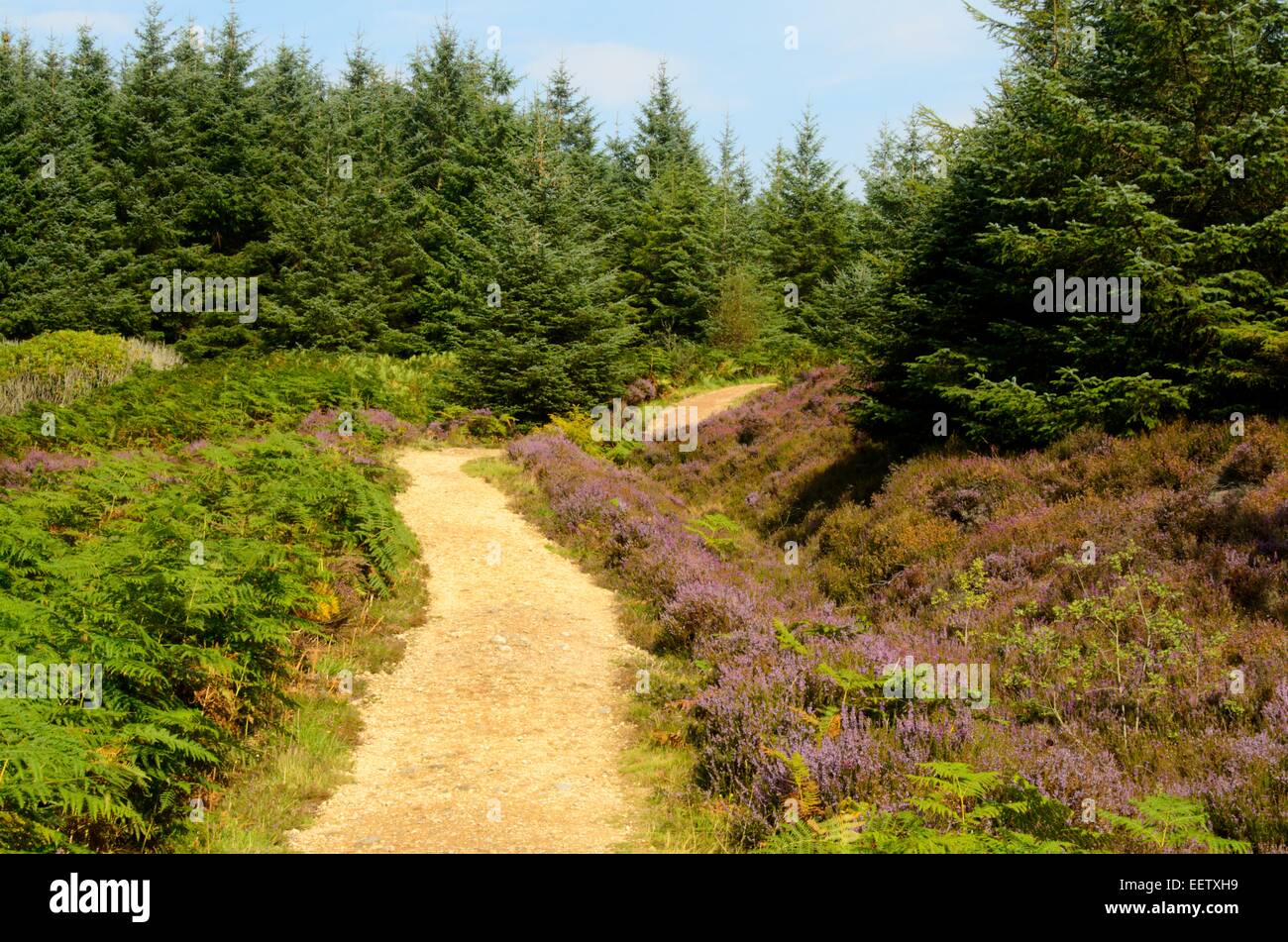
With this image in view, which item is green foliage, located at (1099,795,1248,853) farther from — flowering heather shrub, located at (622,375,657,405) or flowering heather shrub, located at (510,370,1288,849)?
flowering heather shrub, located at (622,375,657,405)

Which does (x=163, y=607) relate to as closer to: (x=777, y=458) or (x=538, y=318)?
(x=777, y=458)

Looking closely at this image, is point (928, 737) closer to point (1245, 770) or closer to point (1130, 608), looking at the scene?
point (1245, 770)

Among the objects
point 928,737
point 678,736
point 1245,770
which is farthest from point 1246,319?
point 678,736

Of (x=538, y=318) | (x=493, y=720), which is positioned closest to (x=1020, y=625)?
(x=493, y=720)

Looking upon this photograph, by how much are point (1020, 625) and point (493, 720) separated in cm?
514

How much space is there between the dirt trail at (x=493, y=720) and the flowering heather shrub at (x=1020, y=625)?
3.06 feet

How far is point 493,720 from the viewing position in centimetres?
717

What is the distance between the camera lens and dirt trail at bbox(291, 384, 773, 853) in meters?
5.19

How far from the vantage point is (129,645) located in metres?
4.47

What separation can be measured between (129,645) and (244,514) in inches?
157

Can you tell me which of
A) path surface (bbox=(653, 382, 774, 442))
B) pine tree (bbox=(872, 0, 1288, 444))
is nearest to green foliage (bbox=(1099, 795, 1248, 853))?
pine tree (bbox=(872, 0, 1288, 444))

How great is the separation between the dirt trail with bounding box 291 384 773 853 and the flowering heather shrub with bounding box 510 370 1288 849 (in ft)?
3.06

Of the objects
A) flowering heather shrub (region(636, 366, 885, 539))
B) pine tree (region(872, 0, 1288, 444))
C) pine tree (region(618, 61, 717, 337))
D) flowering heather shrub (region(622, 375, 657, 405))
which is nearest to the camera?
pine tree (region(872, 0, 1288, 444))

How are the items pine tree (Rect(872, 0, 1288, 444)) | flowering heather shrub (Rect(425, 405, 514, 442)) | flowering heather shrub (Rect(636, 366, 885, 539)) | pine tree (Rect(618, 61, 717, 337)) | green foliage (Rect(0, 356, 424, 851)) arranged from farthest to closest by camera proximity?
pine tree (Rect(618, 61, 717, 337)) < flowering heather shrub (Rect(425, 405, 514, 442)) < flowering heather shrub (Rect(636, 366, 885, 539)) < pine tree (Rect(872, 0, 1288, 444)) < green foliage (Rect(0, 356, 424, 851))
